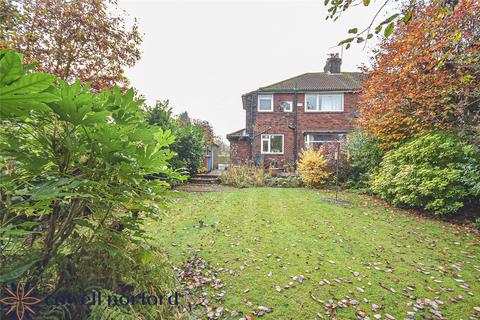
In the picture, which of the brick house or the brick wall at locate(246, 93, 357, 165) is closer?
the brick house

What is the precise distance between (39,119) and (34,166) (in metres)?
0.18

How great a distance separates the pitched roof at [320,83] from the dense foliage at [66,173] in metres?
16.7

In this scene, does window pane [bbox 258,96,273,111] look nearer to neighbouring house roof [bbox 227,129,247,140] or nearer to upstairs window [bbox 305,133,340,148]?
neighbouring house roof [bbox 227,129,247,140]

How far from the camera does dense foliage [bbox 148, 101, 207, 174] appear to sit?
9.61 meters

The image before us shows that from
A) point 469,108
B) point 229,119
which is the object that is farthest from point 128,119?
point 229,119

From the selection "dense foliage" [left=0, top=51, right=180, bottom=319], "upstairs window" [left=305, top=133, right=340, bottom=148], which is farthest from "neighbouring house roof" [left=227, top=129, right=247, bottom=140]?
"dense foliage" [left=0, top=51, right=180, bottom=319]

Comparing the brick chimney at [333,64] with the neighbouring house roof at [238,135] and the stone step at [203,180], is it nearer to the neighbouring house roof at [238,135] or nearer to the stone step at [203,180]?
the neighbouring house roof at [238,135]

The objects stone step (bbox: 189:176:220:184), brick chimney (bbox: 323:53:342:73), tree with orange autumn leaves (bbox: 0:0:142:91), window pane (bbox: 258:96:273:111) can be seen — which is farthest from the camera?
brick chimney (bbox: 323:53:342:73)

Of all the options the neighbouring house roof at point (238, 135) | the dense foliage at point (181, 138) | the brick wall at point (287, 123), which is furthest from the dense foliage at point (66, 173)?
the neighbouring house roof at point (238, 135)

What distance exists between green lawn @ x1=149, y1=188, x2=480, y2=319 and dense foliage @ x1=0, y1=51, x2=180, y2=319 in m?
2.04

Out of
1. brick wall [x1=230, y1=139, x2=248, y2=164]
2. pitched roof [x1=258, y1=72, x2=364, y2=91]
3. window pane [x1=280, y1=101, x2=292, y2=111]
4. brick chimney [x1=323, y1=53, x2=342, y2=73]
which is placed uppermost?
brick chimney [x1=323, y1=53, x2=342, y2=73]

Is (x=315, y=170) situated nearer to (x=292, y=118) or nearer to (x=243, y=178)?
(x=243, y=178)

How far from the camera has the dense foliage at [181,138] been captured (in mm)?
9609

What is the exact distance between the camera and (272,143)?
55.4ft
